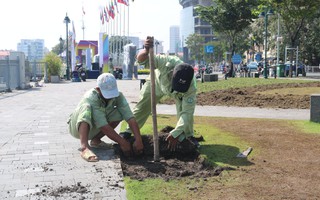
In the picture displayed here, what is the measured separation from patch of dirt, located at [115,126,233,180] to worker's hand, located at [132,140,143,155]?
98mm

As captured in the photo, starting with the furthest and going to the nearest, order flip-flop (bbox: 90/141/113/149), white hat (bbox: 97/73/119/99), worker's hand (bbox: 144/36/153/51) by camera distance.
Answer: flip-flop (bbox: 90/141/113/149) < white hat (bbox: 97/73/119/99) < worker's hand (bbox: 144/36/153/51)

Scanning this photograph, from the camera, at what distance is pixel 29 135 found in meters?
7.68

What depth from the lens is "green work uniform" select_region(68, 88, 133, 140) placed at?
5707mm

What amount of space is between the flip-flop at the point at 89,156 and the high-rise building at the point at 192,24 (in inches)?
4191

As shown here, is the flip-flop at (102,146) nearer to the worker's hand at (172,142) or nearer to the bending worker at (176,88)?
the bending worker at (176,88)

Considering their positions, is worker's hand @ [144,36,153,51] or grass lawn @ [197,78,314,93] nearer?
worker's hand @ [144,36,153,51]

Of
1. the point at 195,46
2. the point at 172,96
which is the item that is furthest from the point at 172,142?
the point at 195,46

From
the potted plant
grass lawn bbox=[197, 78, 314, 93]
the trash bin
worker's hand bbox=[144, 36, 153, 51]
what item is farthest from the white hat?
the trash bin

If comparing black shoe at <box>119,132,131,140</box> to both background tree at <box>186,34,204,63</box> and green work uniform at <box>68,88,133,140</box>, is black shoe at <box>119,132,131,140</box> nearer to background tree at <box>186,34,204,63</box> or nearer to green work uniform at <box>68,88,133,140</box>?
green work uniform at <box>68,88,133,140</box>

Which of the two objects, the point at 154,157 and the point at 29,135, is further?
the point at 29,135

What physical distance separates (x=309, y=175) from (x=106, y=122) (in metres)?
2.71

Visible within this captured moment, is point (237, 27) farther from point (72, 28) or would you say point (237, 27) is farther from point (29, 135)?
point (29, 135)

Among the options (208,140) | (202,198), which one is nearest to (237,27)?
(208,140)

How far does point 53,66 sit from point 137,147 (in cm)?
2962
